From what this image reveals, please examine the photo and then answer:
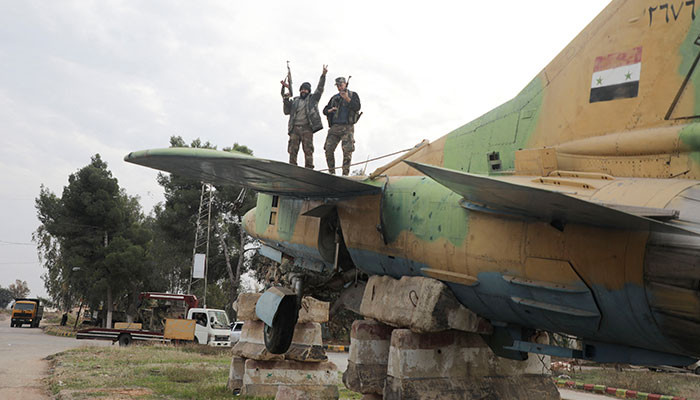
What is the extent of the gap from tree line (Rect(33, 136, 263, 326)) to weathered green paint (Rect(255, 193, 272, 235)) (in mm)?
27630

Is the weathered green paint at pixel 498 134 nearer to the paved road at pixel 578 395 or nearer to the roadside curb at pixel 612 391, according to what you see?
the paved road at pixel 578 395

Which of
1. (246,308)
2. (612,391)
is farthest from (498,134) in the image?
(612,391)

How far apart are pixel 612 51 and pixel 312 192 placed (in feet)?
14.4

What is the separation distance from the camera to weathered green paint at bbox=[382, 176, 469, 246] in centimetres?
606

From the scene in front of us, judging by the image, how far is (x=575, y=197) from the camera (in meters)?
4.22

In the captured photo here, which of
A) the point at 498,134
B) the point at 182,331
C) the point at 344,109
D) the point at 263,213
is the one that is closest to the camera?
the point at 498,134

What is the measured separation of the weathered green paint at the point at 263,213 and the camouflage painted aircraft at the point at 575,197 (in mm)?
2638

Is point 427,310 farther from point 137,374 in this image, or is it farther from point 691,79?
point 137,374

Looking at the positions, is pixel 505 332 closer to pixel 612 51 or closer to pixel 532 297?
pixel 532 297

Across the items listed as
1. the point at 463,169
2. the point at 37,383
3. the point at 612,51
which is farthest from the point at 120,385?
the point at 612,51

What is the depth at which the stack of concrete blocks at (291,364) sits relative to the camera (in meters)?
11.7

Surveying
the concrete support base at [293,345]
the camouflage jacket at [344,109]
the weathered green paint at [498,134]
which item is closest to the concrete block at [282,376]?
the concrete support base at [293,345]

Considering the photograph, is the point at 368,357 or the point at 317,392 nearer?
the point at 368,357

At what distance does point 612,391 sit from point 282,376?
10.7 meters
